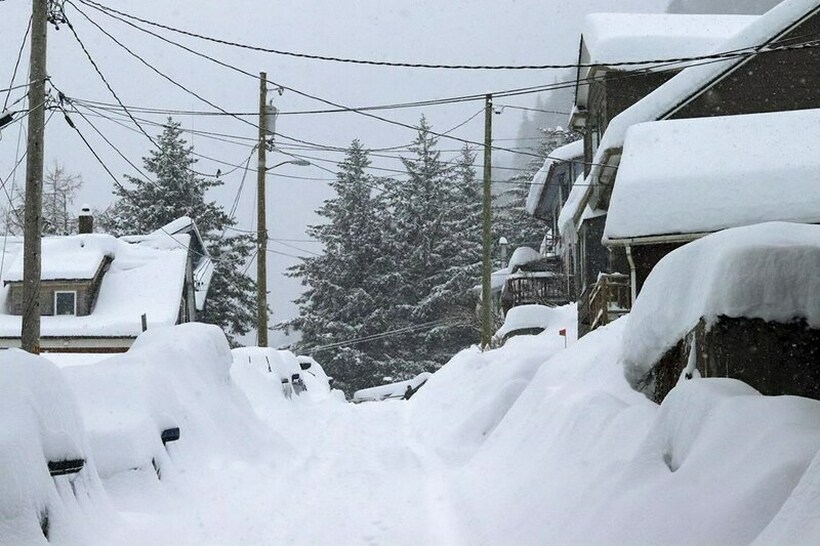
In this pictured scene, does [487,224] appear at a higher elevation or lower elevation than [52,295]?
higher

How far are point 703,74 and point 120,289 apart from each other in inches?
861

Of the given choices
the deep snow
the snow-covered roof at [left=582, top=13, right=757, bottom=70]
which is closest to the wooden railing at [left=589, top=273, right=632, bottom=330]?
the deep snow

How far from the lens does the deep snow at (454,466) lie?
4.97m

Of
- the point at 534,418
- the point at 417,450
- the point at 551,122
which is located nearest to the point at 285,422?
the point at 417,450

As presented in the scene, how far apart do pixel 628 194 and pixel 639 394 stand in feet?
30.5

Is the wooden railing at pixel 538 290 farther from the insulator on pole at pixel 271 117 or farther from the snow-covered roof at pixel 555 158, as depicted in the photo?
the insulator on pole at pixel 271 117

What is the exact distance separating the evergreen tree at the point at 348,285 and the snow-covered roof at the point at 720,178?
32822mm

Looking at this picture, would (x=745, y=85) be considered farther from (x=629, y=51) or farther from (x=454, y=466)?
(x=454, y=466)

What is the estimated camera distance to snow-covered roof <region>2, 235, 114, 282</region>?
31.9 metres

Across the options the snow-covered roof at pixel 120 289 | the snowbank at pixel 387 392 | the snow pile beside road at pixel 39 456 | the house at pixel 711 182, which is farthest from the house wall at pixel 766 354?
the snowbank at pixel 387 392

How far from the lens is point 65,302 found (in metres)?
32.2


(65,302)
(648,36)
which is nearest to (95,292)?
(65,302)

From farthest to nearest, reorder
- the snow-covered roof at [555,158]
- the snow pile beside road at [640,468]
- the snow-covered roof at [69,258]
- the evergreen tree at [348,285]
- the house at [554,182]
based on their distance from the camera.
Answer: the evergreen tree at [348,285]
the house at [554,182]
the snow-covered roof at [555,158]
the snow-covered roof at [69,258]
the snow pile beside road at [640,468]

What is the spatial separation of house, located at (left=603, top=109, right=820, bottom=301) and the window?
2130cm
